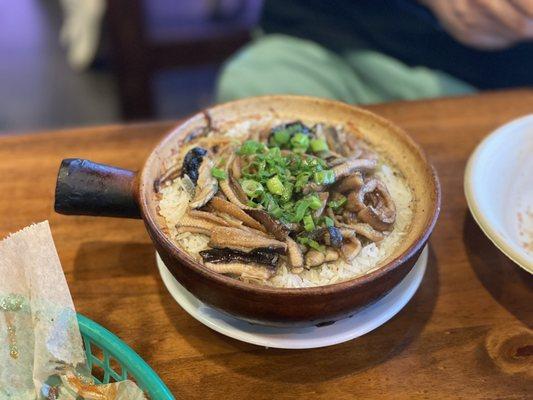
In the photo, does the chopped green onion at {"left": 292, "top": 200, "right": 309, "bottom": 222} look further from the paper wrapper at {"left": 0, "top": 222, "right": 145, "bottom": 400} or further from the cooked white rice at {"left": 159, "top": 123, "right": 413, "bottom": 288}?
the paper wrapper at {"left": 0, "top": 222, "right": 145, "bottom": 400}

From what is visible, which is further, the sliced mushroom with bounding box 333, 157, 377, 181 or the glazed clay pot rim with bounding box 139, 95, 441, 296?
the sliced mushroom with bounding box 333, 157, 377, 181

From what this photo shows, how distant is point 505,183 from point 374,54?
32.9 inches

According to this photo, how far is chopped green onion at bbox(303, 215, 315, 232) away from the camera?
3.49 ft

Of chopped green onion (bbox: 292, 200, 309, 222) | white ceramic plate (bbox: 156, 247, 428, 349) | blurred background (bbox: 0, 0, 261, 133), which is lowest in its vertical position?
blurred background (bbox: 0, 0, 261, 133)

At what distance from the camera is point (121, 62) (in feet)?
10.2

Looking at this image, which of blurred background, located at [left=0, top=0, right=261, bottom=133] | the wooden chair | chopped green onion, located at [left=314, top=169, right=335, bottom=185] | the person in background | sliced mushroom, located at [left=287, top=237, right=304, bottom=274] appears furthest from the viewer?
blurred background, located at [left=0, top=0, right=261, bottom=133]

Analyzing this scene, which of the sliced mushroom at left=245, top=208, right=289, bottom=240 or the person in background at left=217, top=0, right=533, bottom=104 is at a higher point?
the sliced mushroom at left=245, top=208, right=289, bottom=240

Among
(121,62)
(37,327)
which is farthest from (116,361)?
(121,62)

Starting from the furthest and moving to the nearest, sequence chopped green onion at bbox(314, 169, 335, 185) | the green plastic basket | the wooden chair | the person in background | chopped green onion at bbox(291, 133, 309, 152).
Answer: the wooden chair, the person in background, chopped green onion at bbox(291, 133, 309, 152), chopped green onion at bbox(314, 169, 335, 185), the green plastic basket

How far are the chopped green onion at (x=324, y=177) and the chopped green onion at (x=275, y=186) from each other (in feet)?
0.24

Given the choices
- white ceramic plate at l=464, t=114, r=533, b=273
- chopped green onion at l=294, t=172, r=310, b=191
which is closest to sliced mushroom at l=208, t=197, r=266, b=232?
chopped green onion at l=294, t=172, r=310, b=191

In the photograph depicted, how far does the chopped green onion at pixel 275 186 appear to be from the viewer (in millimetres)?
1122

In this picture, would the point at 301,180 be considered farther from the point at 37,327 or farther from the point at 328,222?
the point at 37,327

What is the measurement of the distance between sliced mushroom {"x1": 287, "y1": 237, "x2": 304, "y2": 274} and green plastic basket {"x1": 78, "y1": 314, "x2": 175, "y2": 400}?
0.98 ft
